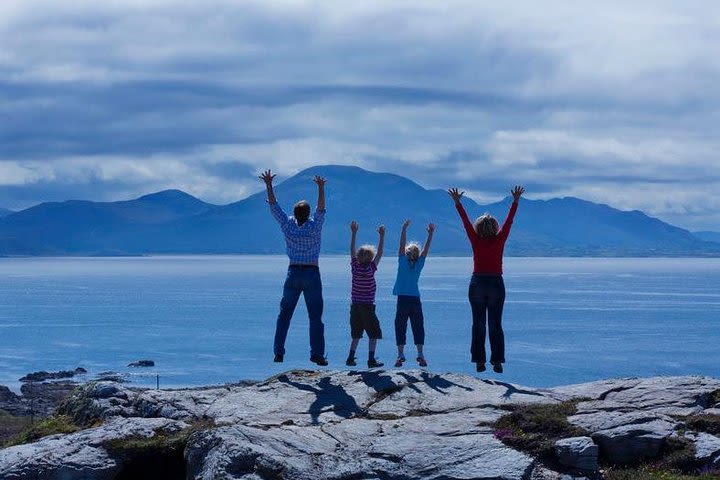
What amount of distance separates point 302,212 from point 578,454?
6914mm

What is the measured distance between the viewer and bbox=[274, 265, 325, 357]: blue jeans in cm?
1756

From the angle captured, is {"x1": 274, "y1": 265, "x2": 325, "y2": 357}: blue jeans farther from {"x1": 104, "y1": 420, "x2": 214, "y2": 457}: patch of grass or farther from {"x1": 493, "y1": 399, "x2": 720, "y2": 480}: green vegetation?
{"x1": 493, "y1": 399, "x2": 720, "y2": 480}: green vegetation

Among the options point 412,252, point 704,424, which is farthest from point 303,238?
point 704,424

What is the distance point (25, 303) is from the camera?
7333 inches

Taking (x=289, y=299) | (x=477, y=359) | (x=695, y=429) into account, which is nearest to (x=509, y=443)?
(x=695, y=429)

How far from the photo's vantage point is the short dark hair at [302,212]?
57.6 ft

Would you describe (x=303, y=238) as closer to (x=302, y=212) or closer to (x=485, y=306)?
(x=302, y=212)

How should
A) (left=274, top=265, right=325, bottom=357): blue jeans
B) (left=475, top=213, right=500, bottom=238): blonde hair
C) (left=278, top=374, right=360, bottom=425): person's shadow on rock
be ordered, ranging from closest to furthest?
(left=278, top=374, right=360, bottom=425): person's shadow on rock
(left=475, top=213, right=500, bottom=238): blonde hair
(left=274, top=265, right=325, bottom=357): blue jeans

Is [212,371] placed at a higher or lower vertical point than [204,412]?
lower

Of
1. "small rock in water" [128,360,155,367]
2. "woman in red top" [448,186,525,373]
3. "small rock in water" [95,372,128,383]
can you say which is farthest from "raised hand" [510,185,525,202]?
"small rock in water" [128,360,155,367]

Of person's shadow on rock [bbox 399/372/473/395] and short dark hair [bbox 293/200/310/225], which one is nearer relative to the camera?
person's shadow on rock [bbox 399/372/473/395]

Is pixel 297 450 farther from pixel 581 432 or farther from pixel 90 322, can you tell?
pixel 90 322

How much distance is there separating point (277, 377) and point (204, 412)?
1896 mm

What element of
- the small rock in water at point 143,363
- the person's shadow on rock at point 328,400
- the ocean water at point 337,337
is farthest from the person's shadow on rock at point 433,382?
the small rock in water at point 143,363
